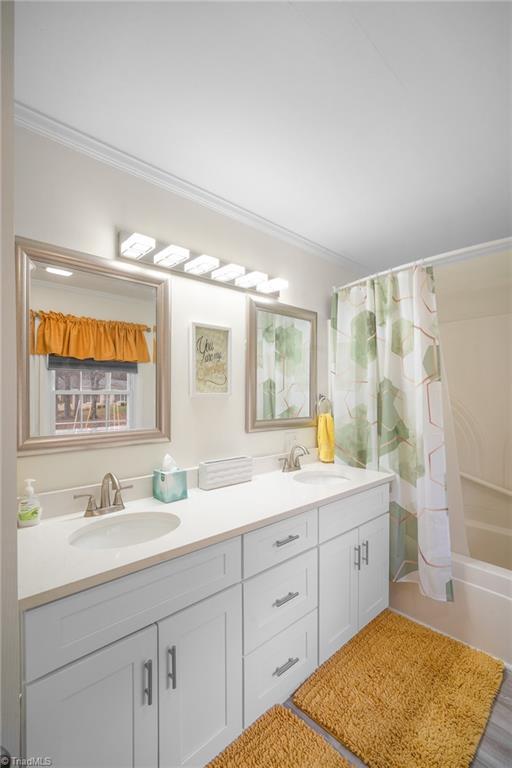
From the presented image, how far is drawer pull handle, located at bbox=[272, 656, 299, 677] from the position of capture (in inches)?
56.0

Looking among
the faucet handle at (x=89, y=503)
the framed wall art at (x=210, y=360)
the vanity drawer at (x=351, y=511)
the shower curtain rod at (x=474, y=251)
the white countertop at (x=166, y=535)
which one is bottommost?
the vanity drawer at (x=351, y=511)

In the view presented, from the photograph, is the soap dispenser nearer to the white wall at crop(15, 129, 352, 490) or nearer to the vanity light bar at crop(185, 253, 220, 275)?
the white wall at crop(15, 129, 352, 490)

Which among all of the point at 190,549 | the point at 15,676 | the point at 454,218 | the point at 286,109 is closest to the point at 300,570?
the point at 190,549

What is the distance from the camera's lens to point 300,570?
1.51 meters

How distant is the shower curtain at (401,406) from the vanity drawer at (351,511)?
14 centimetres

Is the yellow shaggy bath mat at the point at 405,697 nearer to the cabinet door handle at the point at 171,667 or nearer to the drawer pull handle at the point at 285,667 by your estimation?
the drawer pull handle at the point at 285,667

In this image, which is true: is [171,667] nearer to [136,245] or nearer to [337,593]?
[337,593]

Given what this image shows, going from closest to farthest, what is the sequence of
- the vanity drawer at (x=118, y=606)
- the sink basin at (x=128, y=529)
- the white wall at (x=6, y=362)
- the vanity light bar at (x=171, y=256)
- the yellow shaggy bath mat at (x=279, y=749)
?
the white wall at (x=6, y=362) → the vanity drawer at (x=118, y=606) → the yellow shaggy bath mat at (x=279, y=749) → the sink basin at (x=128, y=529) → the vanity light bar at (x=171, y=256)

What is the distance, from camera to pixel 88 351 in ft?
4.79

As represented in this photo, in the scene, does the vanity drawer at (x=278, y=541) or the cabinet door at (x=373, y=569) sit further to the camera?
the cabinet door at (x=373, y=569)

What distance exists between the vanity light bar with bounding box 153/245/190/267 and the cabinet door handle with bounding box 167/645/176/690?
5.04 feet

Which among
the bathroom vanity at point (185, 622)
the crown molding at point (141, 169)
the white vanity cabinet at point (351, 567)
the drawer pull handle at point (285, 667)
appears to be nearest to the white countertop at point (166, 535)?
the bathroom vanity at point (185, 622)

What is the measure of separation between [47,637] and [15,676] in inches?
10.2

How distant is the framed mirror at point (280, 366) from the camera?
82.1 inches
